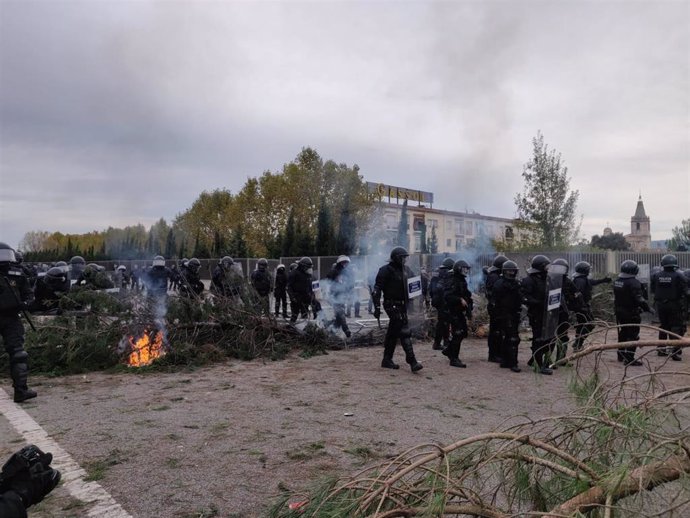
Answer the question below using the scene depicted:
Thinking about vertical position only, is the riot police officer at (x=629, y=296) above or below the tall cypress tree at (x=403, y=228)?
below

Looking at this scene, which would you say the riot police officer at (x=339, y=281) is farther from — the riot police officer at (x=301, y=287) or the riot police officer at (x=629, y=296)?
the riot police officer at (x=629, y=296)

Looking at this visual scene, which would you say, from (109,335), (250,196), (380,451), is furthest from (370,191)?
(380,451)

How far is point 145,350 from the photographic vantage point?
8.61 m

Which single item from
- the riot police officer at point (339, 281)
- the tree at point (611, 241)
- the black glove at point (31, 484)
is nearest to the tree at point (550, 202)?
the riot police officer at point (339, 281)

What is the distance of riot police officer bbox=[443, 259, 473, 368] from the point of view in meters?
8.59

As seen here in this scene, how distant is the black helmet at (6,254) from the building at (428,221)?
113 feet

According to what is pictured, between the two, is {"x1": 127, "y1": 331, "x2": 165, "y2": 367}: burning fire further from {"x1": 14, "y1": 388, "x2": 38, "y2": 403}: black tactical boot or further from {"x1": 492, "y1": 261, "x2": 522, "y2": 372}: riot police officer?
{"x1": 492, "y1": 261, "x2": 522, "y2": 372}: riot police officer

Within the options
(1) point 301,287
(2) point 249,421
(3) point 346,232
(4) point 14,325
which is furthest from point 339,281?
(3) point 346,232

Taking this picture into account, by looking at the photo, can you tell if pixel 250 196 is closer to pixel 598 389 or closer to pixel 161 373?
pixel 161 373

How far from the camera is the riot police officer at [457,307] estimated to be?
8.59 meters

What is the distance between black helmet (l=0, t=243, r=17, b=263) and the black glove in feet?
17.6

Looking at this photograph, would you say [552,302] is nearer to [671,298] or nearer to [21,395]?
[671,298]

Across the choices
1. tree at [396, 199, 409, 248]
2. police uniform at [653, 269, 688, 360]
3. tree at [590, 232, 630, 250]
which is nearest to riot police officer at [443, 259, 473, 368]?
police uniform at [653, 269, 688, 360]

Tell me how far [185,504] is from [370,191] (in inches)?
1515
